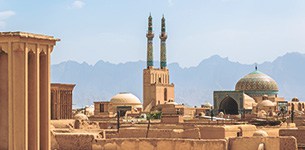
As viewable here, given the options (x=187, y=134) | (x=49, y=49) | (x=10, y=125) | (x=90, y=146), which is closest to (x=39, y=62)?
(x=49, y=49)

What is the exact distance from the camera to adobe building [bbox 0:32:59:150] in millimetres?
11000

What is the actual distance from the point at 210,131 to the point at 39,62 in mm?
8357

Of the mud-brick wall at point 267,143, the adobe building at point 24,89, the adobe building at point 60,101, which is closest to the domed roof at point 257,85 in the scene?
the adobe building at point 60,101

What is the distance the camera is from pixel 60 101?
147ft

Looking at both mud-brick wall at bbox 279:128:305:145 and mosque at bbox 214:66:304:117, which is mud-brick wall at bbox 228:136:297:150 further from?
mosque at bbox 214:66:304:117

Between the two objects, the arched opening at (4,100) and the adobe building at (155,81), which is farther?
the adobe building at (155,81)

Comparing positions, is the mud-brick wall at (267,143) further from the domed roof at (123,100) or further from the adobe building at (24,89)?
the domed roof at (123,100)

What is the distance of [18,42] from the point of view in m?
11.0

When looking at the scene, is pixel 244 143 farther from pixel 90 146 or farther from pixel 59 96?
pixel 59 96

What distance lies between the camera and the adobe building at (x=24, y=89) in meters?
11.0

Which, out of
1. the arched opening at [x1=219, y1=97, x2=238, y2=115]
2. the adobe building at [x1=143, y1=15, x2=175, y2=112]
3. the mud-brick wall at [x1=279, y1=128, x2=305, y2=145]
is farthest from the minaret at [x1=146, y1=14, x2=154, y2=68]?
the mud-brick wall at [x1=279, y1=128, x2=305, y2=145]

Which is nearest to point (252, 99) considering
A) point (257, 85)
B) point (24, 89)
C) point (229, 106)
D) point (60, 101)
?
point (229, 106)

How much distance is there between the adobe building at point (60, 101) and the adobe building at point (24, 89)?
103 ft

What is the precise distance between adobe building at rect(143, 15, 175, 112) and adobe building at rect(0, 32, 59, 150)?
61.6 metres
